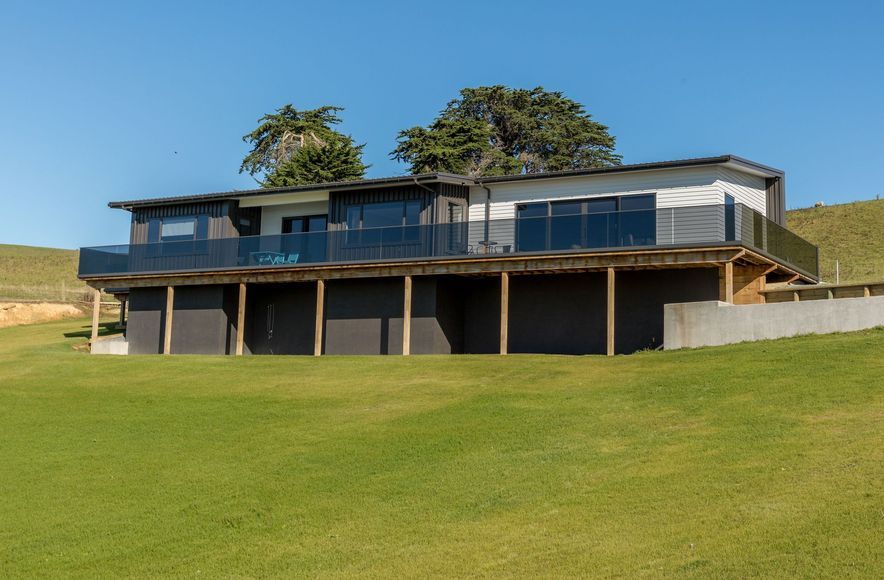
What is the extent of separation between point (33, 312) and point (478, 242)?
94.4 feet

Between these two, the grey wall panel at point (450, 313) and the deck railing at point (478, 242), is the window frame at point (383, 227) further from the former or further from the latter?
the grey wall panel at point (450, 313)

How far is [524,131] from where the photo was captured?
2277 inches

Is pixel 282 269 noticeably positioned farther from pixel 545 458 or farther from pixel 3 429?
pixel 545 458

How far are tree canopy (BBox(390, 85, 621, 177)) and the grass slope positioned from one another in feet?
35.9

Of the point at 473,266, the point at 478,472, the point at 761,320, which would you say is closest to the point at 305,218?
the point at 473,266

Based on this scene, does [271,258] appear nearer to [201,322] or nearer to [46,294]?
[201,322]

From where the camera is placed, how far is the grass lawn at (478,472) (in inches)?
430

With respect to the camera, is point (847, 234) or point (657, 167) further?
point (847, 234)

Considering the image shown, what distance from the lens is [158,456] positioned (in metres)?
17.1

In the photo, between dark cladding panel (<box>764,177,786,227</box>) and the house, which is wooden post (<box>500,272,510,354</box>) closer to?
the house

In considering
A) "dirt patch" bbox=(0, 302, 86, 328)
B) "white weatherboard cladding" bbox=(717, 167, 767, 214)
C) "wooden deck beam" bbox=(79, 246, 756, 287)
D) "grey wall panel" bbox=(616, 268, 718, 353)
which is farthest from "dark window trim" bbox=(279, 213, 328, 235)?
"dirt patch" bbox=(0, 302, 86, 328)

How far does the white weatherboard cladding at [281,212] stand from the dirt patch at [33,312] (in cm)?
1907

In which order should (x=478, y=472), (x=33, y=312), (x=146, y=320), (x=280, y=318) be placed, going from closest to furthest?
(x=478, y=472) → (x=280, y=318) → (x=146, y=320) → (x=33, y=312)

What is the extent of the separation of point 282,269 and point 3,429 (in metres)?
12.3
